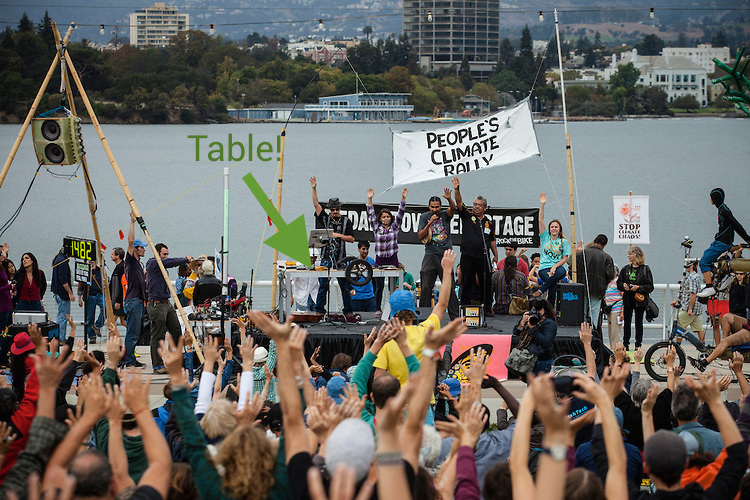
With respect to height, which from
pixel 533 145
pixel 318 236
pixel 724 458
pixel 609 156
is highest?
pixel 609 156

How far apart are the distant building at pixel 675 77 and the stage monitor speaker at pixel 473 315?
160249 mm

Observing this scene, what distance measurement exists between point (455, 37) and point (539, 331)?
296ft

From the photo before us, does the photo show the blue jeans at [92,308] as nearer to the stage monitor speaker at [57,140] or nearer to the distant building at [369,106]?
the stage monitor speaker at [57,140]

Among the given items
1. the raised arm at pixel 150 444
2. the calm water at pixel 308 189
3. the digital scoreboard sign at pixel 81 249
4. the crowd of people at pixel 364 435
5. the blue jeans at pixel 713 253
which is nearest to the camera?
the crowd of people at pixel 364 435

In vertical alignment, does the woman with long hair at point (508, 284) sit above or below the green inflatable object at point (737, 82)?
below

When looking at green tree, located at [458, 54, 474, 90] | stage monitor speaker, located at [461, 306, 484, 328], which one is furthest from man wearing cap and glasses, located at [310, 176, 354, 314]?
green tree, located at [458, 54, 474, 90]

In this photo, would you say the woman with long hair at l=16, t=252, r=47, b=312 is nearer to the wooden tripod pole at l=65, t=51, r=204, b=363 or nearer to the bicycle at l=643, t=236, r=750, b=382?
the wooden tripod pole at l=65, t=51, r=204, b=363

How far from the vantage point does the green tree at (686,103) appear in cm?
16250

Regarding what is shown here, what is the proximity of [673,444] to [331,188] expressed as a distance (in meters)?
57.6

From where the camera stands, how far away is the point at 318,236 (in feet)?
38.4

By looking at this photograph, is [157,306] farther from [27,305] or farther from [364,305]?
[364,305]

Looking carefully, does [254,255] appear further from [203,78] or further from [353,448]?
[203,78]

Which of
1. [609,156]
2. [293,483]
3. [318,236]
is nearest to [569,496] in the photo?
[293,483]

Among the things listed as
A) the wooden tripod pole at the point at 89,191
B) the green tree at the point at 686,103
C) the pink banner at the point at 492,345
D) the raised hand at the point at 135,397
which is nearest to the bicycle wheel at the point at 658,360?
the pink banner at the point at 492,345
